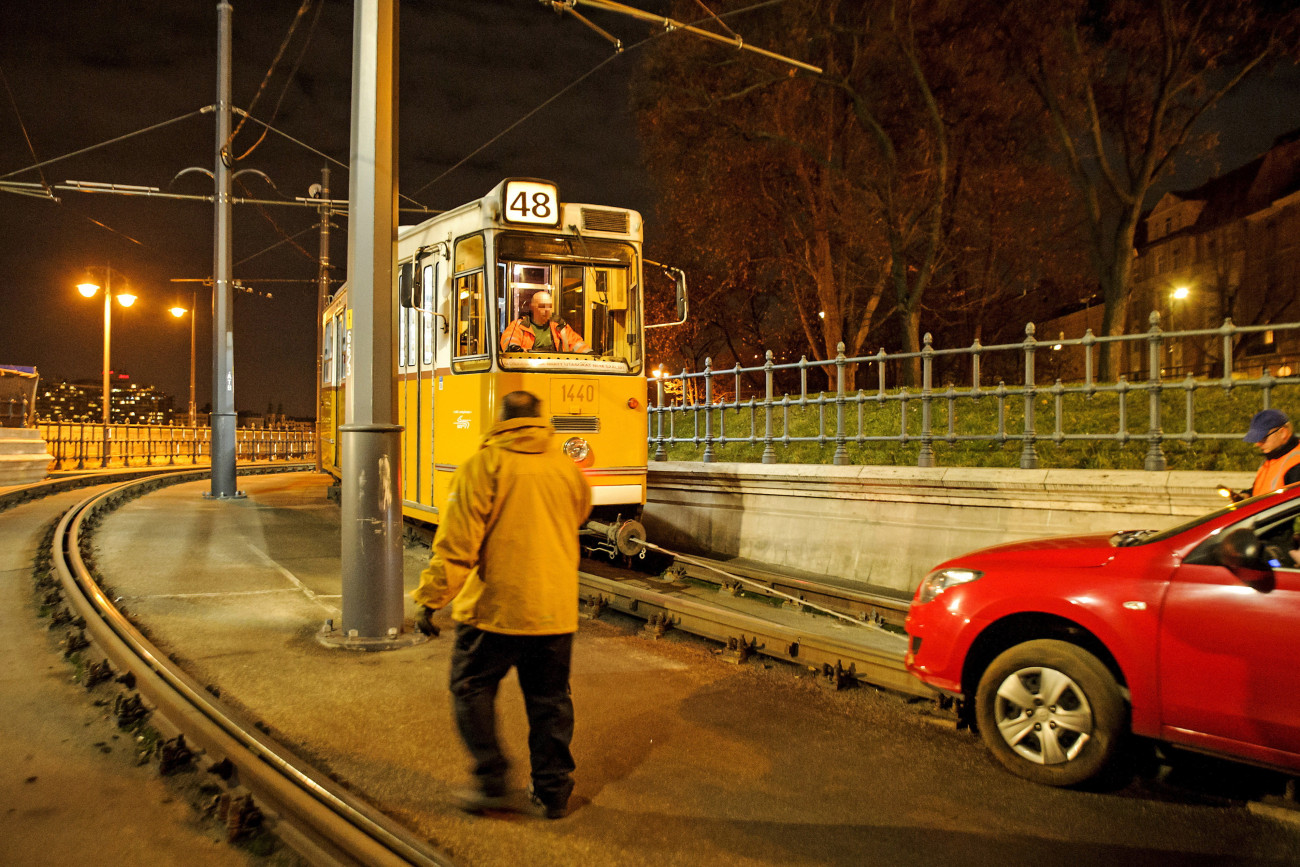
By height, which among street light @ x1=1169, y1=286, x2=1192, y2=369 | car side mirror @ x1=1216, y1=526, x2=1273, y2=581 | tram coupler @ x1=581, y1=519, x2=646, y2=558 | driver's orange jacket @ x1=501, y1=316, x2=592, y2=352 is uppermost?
street light @ x1=1169, y1=286, x2=1192, y2=369

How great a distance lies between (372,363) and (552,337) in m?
2.53

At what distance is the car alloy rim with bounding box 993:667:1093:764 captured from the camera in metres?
4.19

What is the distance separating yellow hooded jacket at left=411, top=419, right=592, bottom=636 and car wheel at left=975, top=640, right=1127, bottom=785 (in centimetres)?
212

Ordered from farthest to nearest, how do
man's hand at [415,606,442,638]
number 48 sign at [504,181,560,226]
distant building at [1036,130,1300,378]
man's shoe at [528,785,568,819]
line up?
distant building at [1036,130,1300,378] → number 48 sign at [504,181,560,226] → man's hand at [415,606,442,638] → man's shoe at [528,785,568,819]

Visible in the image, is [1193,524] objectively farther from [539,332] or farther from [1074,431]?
[1074,431]

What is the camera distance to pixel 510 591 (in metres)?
3.73

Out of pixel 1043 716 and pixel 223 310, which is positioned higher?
pixel 223 310

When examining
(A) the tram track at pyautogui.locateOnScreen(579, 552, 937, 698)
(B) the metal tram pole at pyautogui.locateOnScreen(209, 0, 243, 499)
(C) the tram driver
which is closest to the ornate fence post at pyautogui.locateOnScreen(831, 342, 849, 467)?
(A) the tram track at pyautogui.locateOnScreen(579, 552, 937, 698)

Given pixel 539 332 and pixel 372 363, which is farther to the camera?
pixel 539 332

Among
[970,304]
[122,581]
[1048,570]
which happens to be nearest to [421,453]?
[122,581]

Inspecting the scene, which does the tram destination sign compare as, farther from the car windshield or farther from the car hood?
the car windshield

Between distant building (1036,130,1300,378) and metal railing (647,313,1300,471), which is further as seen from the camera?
distant building (1036,130,1300,378)

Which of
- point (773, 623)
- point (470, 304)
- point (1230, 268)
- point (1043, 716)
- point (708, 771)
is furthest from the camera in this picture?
point (1230, 268)

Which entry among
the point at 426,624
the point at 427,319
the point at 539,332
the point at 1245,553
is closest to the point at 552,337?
the point at 539,332
